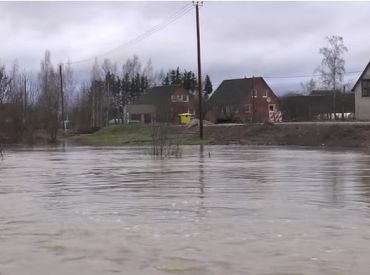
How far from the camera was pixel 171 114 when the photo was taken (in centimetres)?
8781

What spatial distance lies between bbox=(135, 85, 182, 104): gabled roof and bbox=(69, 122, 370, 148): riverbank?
158ft

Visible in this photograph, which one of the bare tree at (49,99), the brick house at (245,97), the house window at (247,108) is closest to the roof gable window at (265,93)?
the brick house at (245,97)

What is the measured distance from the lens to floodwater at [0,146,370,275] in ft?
23.6

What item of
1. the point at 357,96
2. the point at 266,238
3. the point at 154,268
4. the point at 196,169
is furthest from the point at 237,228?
A: the point at 357,96

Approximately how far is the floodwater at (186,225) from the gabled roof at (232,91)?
82289mm

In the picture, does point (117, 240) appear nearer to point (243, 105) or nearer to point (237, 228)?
point (237, 228)

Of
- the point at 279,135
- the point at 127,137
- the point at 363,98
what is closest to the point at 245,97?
the point at 363,98

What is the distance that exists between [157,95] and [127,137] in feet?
169

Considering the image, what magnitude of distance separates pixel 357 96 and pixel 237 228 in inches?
2431

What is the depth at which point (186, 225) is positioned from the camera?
9656 millimetres

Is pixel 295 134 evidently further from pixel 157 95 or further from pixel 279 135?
pixel 157 95

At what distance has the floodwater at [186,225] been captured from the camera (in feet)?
23.6

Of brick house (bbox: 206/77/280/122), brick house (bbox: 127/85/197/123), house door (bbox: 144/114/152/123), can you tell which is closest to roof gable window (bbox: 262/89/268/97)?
brick house (bbox: 206/77/280/122)

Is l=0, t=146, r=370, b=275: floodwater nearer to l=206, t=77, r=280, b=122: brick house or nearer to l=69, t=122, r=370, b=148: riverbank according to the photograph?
l=69, t=122, r=370, b=148: riverbank
